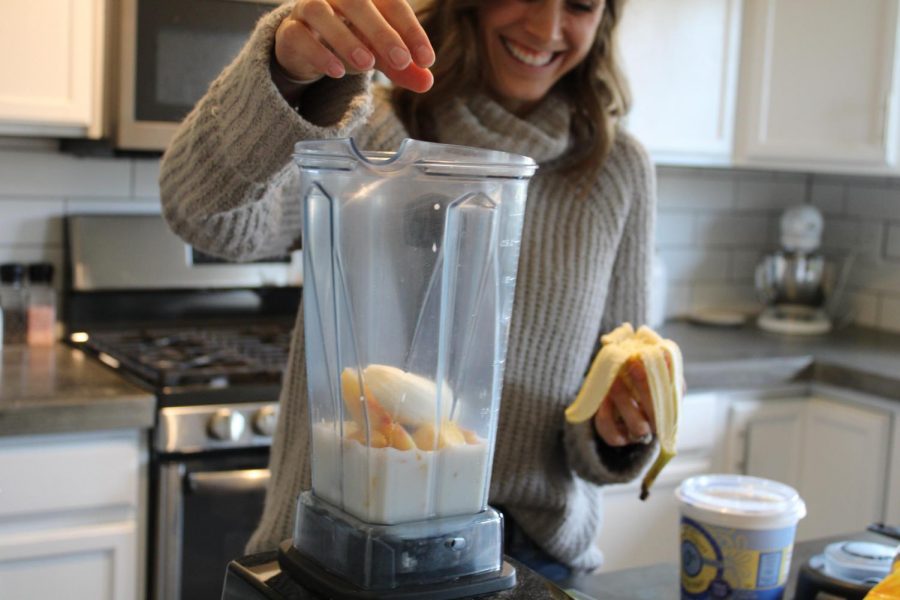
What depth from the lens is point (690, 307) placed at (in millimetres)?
2930

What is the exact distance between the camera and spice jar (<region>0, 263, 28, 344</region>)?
7.04 ft

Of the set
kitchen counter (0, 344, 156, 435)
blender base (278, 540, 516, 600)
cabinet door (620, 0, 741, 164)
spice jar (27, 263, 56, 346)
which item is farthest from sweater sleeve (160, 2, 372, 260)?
cabinet door (620, 0, 741, 164)

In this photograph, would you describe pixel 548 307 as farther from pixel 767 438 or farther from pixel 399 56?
pixel 767 438

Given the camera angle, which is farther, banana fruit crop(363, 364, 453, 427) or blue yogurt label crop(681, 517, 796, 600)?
blue yogurt label crop(681, 517, 796, 600)

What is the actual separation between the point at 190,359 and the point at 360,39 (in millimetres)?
1290

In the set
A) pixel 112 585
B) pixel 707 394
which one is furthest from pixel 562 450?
pixel 707 394

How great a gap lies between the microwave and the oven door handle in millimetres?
622

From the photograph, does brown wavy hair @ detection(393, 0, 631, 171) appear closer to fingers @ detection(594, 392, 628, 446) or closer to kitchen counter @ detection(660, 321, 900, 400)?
fingers @ detection(594, 392, 628, 446)

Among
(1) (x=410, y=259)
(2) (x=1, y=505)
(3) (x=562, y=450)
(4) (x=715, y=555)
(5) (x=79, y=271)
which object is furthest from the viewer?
(5) (x=79, y=271)

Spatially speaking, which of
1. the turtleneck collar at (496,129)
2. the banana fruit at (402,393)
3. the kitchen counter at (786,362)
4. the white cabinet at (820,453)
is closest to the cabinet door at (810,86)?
the kitchen counter at (786,362)

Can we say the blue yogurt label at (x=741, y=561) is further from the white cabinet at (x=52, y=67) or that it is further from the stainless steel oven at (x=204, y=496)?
the white cabinet at (x=52, y=67)

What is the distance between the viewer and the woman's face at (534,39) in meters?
1.23

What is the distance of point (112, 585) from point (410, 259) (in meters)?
1.26

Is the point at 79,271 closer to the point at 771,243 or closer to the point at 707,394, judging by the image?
the point at 707,394
